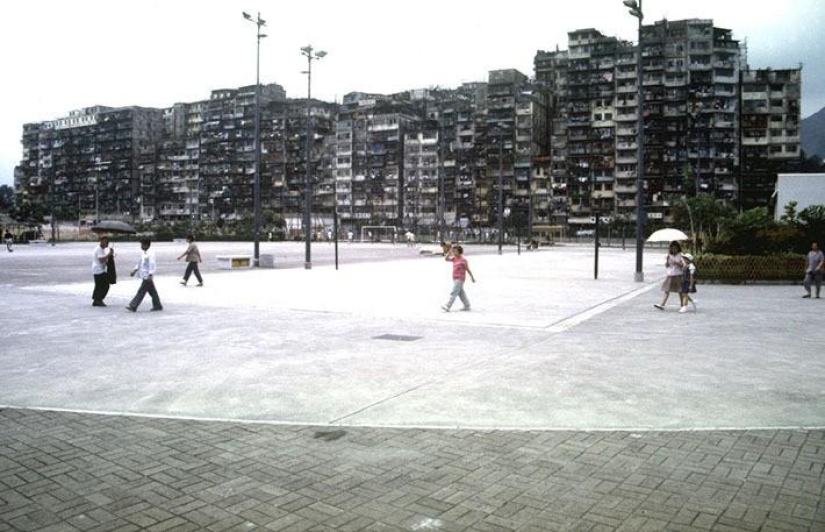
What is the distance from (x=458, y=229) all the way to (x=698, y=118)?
45208 mm

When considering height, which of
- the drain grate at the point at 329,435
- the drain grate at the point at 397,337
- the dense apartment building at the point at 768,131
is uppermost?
the dense apartment building at the point at 768,131

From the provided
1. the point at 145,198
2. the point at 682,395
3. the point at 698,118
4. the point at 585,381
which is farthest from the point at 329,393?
the point at 145,198

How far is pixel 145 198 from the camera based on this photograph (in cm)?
16862

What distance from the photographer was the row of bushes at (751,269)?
24.0m

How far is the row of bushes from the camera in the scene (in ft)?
78.8

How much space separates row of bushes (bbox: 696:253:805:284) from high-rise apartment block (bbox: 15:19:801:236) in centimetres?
6427

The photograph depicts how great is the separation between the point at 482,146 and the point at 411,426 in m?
128

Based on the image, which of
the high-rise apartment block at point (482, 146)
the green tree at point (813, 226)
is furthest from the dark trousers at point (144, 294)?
the high-rise apartment block at point (482, 146)

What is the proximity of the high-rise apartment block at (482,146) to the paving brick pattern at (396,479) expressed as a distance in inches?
3270

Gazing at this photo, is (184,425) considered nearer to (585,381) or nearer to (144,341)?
(585,381)

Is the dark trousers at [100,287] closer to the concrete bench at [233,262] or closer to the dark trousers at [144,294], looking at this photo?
the dark trousers at [144,294]

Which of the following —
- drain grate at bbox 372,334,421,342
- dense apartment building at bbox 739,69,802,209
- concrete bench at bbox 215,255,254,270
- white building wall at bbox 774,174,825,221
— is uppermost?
dense apartment building at bbox 739,69,802,209

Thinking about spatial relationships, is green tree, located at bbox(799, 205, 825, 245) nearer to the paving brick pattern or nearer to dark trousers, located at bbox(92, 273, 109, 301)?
the paving brick pattern

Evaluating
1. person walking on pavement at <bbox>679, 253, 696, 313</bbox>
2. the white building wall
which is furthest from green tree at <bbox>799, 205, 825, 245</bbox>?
the white building wall
